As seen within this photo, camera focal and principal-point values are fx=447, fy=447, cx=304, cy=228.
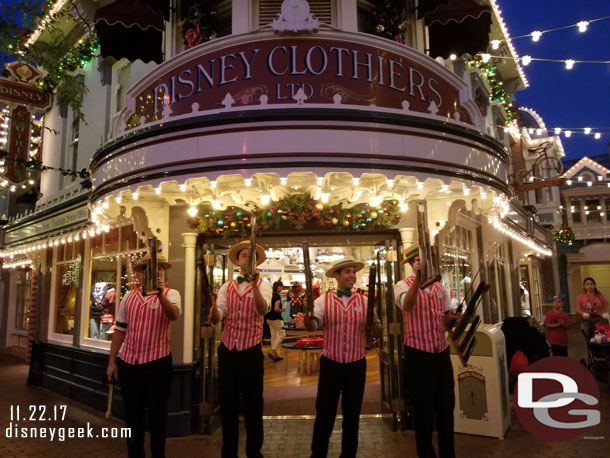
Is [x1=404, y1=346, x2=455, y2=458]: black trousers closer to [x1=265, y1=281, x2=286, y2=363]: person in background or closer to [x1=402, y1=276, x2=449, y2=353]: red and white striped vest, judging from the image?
[x1=402, y1=276, x2=449, y2=353]: red and white striped vest

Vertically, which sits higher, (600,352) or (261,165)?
(261,165)

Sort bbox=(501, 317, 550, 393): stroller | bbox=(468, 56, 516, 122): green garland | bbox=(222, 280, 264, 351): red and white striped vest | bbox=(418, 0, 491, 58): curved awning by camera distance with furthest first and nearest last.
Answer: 1. bbox=(468, 56, 516, 122): green garland
2. bbox=(501, 317, 550, 393): stroller
3. bbox=(418, 0, 491, 58): curved awning
4. bbox=(222, 280, 264, 351): red and white striped vest

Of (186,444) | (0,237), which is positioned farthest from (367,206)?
(0,237)

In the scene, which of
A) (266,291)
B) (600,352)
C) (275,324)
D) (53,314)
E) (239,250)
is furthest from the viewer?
(275,324)

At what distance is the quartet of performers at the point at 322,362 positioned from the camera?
386 cm

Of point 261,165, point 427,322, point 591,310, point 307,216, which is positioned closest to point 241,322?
point 261,165

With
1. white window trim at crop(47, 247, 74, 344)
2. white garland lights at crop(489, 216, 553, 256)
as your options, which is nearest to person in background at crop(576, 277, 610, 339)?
white garland lights at crop(489, 216, 553, 256)

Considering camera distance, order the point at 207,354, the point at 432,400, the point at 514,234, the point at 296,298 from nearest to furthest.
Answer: the point at 432,400 → the point at 207,354 → the point at 514,234 → the point at 296,298

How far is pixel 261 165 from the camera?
390 cm

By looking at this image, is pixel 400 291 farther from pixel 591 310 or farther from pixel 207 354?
pixel 591 310

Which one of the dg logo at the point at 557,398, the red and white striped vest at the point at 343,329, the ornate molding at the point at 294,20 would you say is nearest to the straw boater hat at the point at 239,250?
the red and white striped vest at the point at 343,329

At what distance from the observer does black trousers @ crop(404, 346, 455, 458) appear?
3.82 m

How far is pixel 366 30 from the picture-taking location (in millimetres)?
6598

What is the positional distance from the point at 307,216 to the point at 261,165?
1.83 meters
